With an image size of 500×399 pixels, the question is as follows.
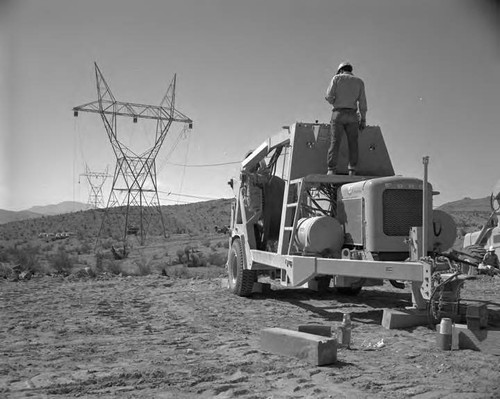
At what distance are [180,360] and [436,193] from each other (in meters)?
4.88

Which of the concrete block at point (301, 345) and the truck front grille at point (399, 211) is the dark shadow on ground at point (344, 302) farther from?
the concrete block at point (301, 345)

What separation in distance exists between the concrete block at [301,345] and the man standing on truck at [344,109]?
3.48 meters

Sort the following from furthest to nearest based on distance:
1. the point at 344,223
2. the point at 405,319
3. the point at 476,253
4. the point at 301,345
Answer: the point at 344,223 → the point at 476,253 → the point at 405,319 → the point at 301,345

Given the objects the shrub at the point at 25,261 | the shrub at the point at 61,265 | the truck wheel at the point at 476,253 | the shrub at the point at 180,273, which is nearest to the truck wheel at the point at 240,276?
the truck wheel at the point at 476,253

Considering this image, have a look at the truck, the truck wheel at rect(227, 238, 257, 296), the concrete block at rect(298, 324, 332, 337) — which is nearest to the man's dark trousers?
the truck

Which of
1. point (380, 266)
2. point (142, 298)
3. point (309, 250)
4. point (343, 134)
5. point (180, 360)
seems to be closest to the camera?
point (180, 360)

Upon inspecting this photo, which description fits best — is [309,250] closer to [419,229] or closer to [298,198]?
[298,198]

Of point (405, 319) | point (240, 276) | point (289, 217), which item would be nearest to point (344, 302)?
point (240, 276)

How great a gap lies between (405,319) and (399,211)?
1.45 metres

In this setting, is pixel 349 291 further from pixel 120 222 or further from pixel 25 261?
pixel 120 222

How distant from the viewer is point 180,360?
535 cm

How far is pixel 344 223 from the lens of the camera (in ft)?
26.2

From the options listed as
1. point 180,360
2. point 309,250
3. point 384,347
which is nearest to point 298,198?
point 309,250

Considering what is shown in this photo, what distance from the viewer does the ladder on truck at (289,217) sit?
26.7ft
